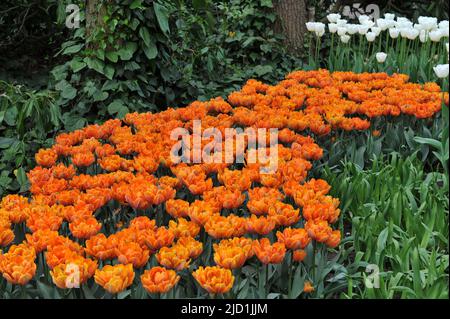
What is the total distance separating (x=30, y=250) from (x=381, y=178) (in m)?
1.68

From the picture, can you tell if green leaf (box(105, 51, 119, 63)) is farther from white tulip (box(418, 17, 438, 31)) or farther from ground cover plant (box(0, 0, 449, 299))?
white tulip (box(418, 17, 438, 31))

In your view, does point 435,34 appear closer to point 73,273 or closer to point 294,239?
point 294,239

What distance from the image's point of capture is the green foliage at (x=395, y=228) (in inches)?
85.2

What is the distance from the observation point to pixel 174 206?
7.47 feet

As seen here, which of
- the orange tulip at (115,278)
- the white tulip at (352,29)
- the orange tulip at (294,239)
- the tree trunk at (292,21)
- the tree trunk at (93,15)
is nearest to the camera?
the orange tulip at (115,278)

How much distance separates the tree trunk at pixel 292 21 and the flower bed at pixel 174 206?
249 cm

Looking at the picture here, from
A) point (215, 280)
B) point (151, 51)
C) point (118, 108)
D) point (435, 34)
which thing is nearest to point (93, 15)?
point (151, 51)

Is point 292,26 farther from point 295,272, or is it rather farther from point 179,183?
point 295,272

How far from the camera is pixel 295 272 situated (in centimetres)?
214

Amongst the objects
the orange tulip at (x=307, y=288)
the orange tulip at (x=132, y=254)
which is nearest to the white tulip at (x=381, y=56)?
the orange tulip at (x=307, y=288)

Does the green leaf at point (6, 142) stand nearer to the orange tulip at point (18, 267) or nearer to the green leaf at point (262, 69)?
the orange tulip at point (18, 267)

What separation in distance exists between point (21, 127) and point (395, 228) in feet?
6.66

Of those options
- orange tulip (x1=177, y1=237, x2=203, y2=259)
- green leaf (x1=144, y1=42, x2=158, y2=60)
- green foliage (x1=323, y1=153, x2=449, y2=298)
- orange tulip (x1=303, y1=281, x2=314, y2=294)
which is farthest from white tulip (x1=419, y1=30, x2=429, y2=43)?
orange tulip (x1=177, y1=237, x2=203, y2=259)
